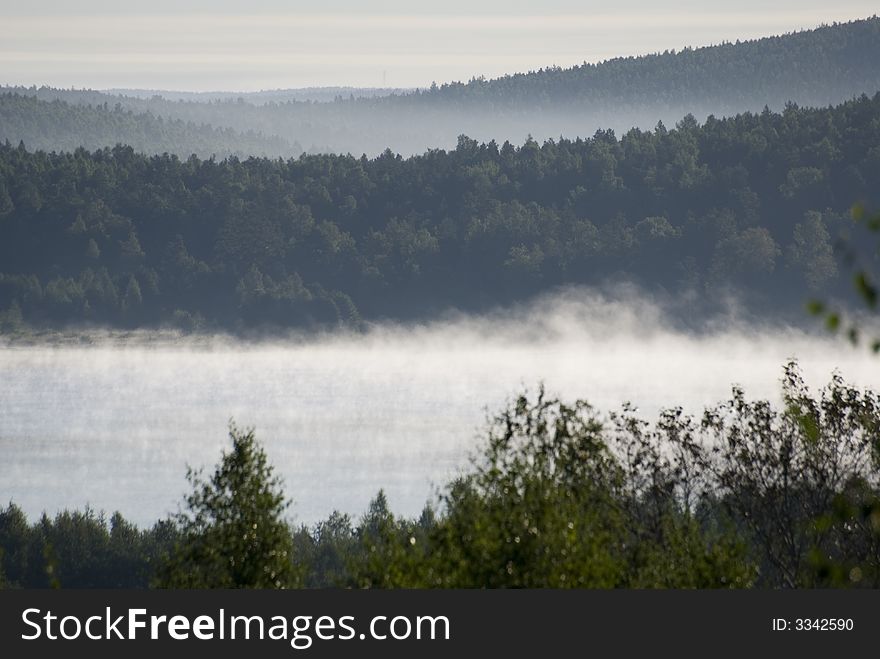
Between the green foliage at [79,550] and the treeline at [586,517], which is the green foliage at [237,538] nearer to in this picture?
the treeline at [586,517]

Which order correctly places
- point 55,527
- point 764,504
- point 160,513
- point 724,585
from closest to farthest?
point 724,585 < point 764,504 < point 55,527 < point 160,513

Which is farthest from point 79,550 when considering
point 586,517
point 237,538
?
point 586,517

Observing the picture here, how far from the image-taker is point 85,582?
99.6 metres

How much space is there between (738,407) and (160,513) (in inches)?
4924

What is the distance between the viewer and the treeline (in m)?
26.7

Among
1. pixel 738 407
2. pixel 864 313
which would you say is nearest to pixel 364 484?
pixel 864 313

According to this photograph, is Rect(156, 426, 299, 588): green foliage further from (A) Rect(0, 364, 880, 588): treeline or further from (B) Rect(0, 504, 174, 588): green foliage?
(B) Rect(0, 504, 174, 588): green foliage

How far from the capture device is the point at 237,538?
3484 cm

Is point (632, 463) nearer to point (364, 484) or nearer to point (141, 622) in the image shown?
point (141, 622)

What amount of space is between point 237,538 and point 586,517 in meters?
9.42

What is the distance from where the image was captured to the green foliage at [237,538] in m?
33.7

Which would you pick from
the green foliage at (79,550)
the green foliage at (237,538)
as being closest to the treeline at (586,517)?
the green foliage at (237,538)

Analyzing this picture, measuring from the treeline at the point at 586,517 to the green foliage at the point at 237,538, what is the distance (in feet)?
0.13

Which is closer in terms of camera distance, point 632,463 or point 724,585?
point 724,585
